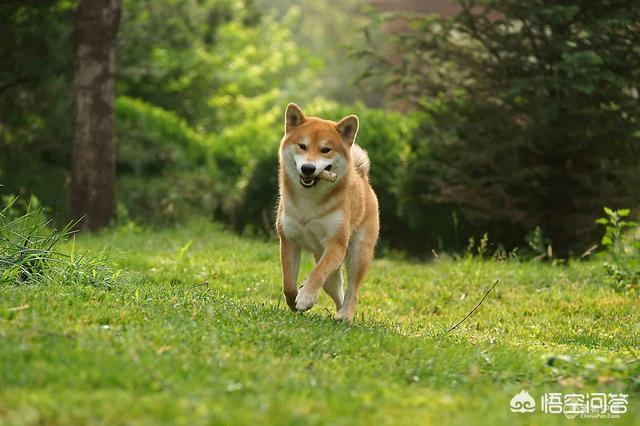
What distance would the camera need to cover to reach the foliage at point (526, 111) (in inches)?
418

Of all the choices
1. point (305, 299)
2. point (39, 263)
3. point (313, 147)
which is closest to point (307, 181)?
point (313, 147)

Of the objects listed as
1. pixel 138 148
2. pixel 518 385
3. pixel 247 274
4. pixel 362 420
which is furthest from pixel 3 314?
pixel 138 148

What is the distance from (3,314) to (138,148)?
1008 cm

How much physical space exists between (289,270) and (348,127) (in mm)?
1214

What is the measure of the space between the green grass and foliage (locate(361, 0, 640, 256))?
3273 millimetres

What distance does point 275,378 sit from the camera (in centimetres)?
446

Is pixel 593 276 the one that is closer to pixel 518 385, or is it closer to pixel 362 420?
pixel 518 385

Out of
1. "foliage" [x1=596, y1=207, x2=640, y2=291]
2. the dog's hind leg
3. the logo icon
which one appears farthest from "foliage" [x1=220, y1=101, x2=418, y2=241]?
the logo icon

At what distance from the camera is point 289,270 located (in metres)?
6.81

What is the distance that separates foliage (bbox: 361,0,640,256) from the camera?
10609 millimetres

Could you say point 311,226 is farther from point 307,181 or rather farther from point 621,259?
point 621,259

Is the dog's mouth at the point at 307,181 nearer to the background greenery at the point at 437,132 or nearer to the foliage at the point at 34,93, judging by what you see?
the background greenery at the point at 437,132

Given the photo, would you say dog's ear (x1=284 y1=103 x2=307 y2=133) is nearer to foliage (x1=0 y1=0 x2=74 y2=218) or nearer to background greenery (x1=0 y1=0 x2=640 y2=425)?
background greenery (x1=0 y1=0 x2=640 y2=425)

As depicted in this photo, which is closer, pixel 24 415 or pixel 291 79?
pixel 24 415
